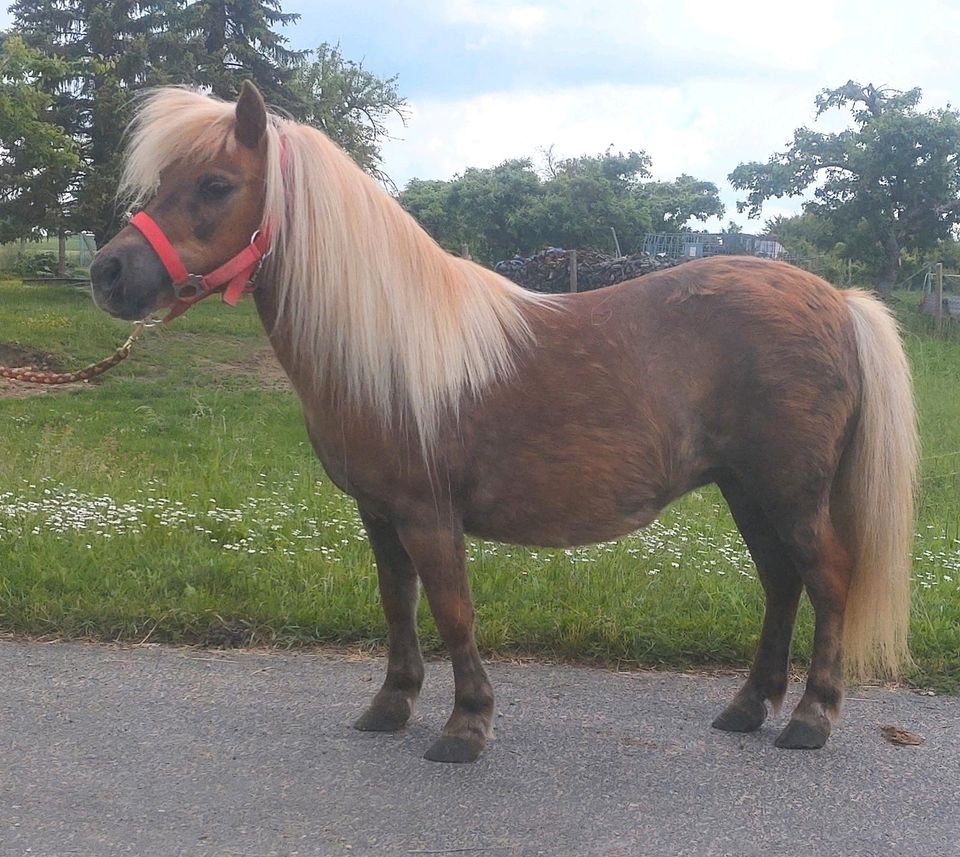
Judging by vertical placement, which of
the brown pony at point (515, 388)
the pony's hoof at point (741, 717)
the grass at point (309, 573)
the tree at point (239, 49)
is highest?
the tree at point (239, 49)

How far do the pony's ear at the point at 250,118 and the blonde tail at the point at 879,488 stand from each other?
2.03 m

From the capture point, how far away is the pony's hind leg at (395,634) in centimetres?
308

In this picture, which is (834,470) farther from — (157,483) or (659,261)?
(659,261)

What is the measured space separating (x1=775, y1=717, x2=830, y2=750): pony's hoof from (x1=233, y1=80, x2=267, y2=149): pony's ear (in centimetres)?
252

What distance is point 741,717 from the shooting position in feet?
10.1

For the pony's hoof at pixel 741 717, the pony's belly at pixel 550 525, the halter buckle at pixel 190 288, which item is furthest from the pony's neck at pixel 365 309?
the pony's hoof at pixel 741 717

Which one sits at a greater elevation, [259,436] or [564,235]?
[564,235]

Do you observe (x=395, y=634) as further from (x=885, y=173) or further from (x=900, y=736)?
(x=885, y=173)

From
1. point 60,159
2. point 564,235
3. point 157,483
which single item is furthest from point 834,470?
point 60,159

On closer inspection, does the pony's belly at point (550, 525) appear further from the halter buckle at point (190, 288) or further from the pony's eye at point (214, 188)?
the pony's eye at point (214, 188)

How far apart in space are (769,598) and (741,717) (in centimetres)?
43

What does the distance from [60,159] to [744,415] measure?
54.1ft

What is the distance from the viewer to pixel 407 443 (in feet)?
9.09

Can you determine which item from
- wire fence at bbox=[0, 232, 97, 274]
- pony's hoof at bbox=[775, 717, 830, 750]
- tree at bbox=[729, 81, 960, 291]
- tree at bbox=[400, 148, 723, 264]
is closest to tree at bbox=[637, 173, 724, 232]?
tree at bbox=[400, 148, 723, 264]
